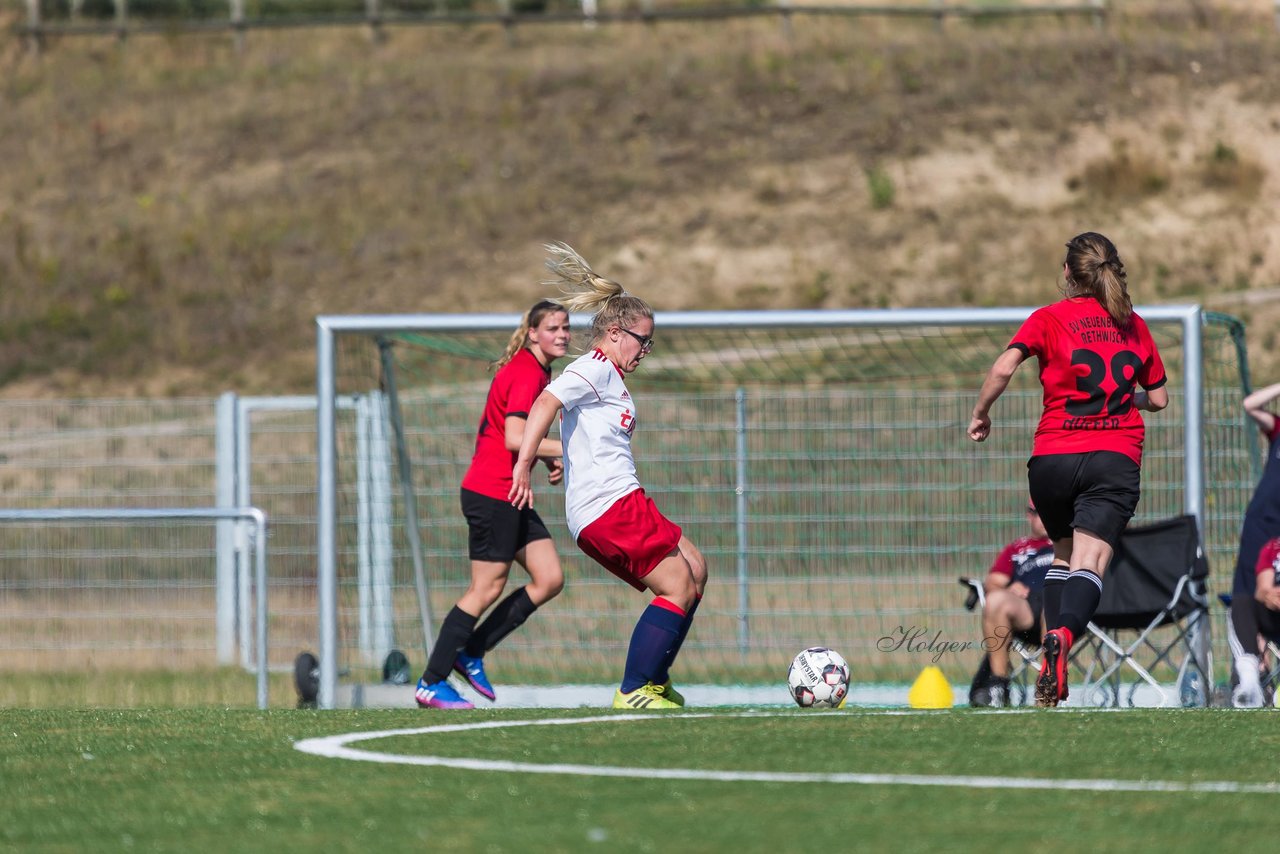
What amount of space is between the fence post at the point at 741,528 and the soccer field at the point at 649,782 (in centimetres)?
557

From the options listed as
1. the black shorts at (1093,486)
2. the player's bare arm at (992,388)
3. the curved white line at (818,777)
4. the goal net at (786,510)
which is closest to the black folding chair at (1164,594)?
the goal net at (786,510)

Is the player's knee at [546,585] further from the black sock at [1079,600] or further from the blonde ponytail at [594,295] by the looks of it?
the black sock at [1079,600]

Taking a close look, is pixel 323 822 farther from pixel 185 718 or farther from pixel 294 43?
pixel 294 43

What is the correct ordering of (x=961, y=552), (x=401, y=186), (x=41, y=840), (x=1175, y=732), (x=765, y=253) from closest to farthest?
(x=41, y=840)
(x=1175, y=732)
(x=961, y=552)
(x=765, y=253)
(x=401, y=186)

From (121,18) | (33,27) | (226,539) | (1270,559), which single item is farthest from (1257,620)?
(33,27)

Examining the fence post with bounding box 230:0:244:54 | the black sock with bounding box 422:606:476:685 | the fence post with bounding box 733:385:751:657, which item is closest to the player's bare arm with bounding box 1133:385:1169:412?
the black sock with bounding box 422:606:476:685

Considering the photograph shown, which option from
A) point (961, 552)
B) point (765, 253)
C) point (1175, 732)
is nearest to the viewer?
point (1175, 732)

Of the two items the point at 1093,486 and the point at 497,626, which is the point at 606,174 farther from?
the point at 1093,486

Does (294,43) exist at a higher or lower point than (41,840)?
higher

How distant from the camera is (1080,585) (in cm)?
676

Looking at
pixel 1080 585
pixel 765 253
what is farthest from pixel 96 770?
pixel 765 253

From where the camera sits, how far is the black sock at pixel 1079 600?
670 centimetres

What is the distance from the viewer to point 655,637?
682 cm

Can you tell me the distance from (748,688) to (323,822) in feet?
19.5
